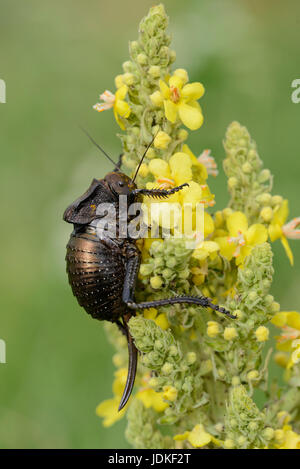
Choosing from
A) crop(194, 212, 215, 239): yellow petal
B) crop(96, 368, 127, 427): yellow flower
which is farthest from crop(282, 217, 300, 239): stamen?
crop(96, 368, 127, 427): yellow flower

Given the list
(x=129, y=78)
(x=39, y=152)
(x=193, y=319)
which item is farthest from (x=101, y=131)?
(x=193, y=319)

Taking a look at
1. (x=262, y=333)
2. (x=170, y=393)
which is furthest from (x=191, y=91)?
(x=170, y=393)

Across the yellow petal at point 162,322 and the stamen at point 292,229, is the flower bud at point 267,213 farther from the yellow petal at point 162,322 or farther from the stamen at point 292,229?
the yellow petal at point 162,322

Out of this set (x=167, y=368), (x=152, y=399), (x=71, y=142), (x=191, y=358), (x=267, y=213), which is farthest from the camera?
(x=71, y=142)

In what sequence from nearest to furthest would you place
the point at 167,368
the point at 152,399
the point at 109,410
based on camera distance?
the point at 167,368, the point at 152,399, the point at 109,410

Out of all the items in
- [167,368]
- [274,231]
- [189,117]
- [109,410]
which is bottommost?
[109,410]

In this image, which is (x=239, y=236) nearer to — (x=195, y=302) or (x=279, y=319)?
(x=195, y=302)

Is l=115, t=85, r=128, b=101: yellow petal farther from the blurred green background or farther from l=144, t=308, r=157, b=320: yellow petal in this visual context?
the blurred green background
